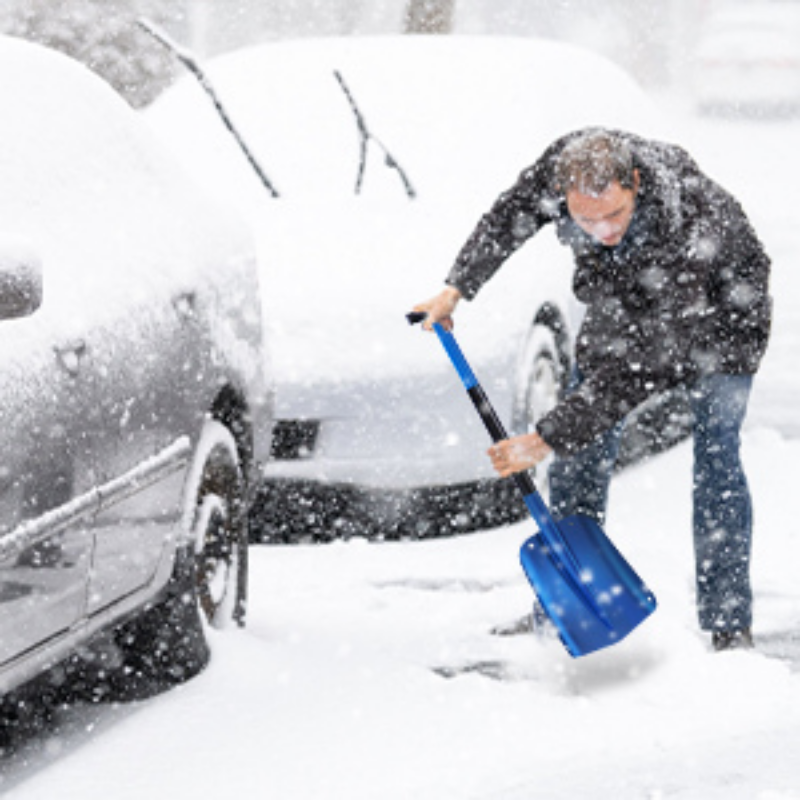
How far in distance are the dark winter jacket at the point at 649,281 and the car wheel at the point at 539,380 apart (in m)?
1.11

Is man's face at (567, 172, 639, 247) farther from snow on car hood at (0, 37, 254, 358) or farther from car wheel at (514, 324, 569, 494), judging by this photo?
car wheel at (514, 324, 569, 494)

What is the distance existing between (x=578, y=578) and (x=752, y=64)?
24.0m

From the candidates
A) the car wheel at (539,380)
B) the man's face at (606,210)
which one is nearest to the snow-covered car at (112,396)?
the man's face at (606,210)

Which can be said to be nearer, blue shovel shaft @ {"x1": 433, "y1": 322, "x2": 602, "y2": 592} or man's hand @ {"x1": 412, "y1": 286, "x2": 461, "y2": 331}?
Result: blue shovel shaft @ {"x1": 433, "y1": 322, "x2": 602, "y2": 592}

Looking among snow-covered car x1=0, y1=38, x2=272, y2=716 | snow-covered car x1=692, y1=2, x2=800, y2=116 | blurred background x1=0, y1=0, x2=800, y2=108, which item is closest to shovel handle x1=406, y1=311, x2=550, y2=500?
snow-covered car x1=0, y1=38, x2=272, y2=716

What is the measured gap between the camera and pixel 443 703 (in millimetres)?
4570

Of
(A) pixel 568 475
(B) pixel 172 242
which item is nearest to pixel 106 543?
(B) pixel 172 242

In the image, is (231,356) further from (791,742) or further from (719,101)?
(719,101)

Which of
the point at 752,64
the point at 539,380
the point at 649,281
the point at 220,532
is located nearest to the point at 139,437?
the point at 220,532

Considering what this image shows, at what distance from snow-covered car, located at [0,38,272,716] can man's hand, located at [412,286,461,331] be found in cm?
48

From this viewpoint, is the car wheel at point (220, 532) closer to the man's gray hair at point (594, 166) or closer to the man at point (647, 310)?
the man at point (647, 310)

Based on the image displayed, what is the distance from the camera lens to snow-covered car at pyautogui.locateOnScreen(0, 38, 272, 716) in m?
3.65

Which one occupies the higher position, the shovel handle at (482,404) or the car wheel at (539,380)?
the shovel handle at (482,404)

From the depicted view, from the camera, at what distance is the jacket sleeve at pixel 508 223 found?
16.1ft
